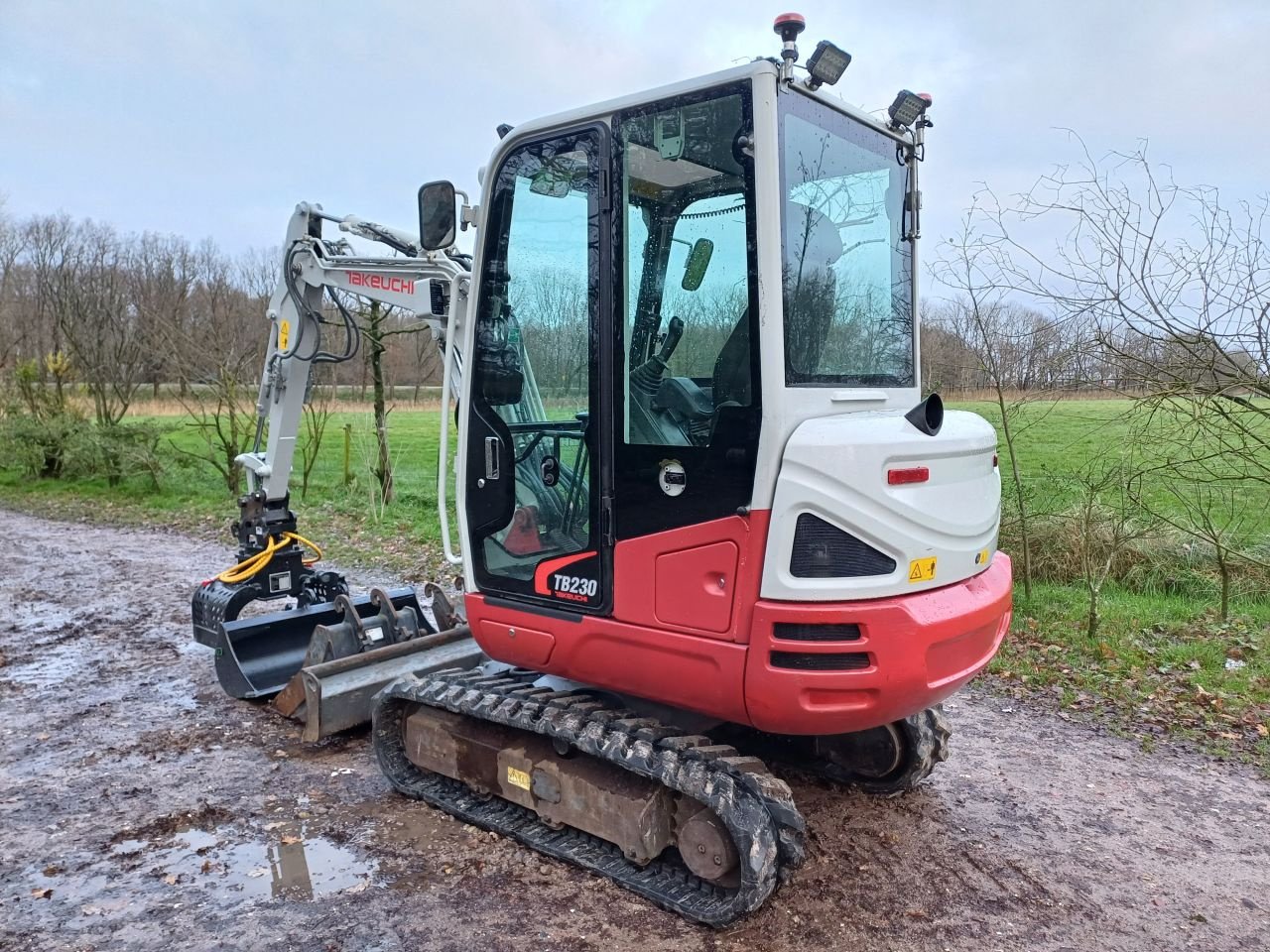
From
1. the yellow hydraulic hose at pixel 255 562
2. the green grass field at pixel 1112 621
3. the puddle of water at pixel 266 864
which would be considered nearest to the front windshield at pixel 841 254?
the puddle of water at pixel 266 864

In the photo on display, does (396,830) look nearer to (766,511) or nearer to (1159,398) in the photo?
(766,511)

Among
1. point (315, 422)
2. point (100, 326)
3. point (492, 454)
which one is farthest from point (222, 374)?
point (492, 454)

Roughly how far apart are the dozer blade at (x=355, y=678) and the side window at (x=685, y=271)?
2.23 metres

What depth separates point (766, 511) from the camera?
3.01m

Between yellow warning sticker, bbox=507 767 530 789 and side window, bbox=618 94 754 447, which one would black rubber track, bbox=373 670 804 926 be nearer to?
yellow warning sticker, bbox=507 767 530 789

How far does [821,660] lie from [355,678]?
108 inches

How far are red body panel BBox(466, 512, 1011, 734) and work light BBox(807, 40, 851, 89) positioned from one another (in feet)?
4.95

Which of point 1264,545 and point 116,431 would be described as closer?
point 1264,545

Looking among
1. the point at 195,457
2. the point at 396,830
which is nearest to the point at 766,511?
the point at 396,830

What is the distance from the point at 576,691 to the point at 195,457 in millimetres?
12326

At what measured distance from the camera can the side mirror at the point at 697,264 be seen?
10.7 ft

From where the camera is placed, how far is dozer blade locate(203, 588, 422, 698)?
5297 mm

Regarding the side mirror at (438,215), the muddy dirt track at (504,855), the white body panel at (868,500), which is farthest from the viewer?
the side mirror at (438,215)

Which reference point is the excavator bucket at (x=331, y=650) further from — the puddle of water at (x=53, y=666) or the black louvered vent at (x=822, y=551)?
the black louvered vent at (x=822, y=551)
